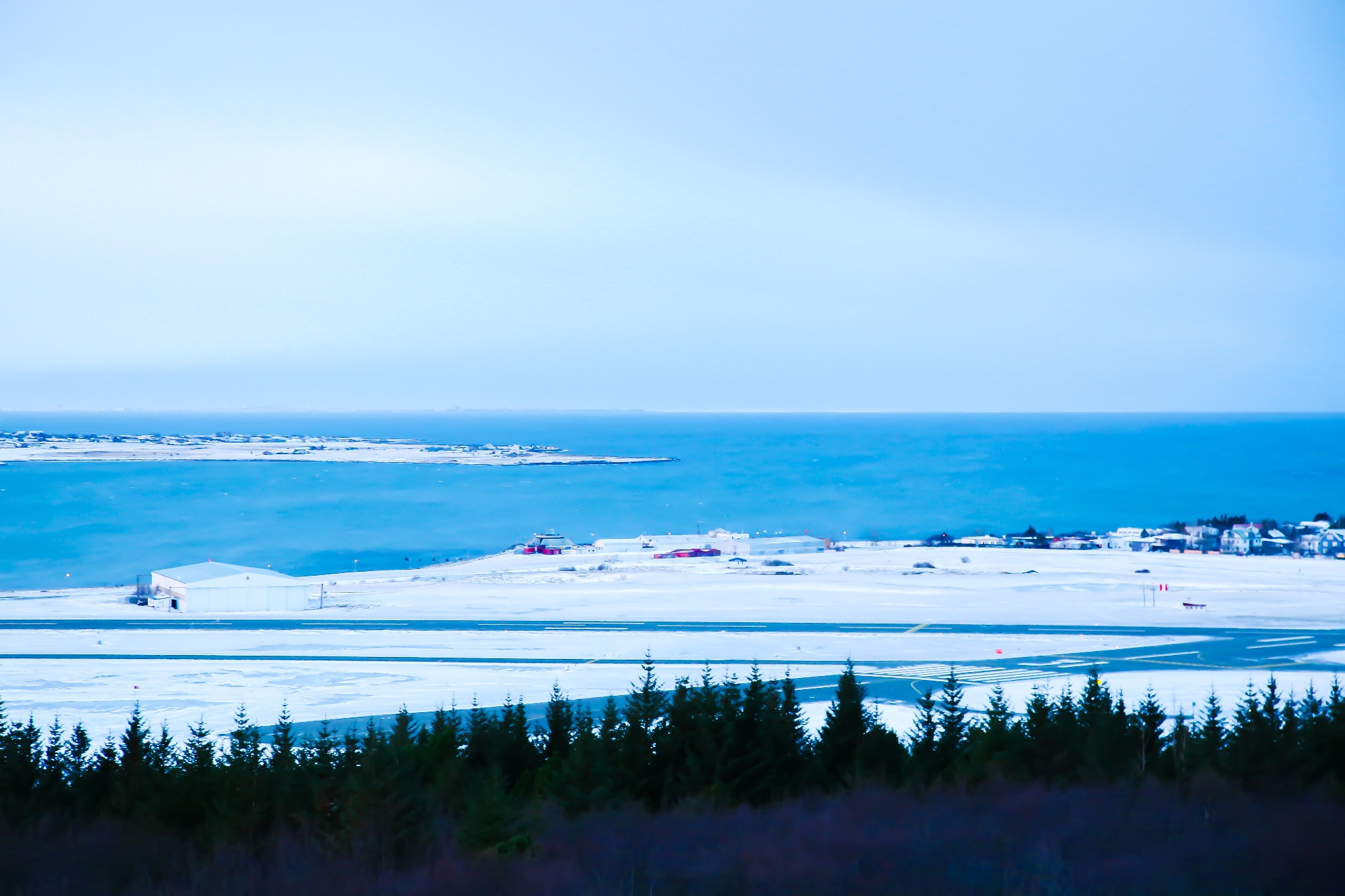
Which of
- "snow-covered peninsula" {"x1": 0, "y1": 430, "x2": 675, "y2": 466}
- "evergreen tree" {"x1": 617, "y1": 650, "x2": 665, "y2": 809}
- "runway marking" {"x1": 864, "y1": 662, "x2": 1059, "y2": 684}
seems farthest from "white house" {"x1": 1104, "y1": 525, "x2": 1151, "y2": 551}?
"snow-covered peninsula" {"x1": 0, "y1": 430, "x2": 675, "y2": 466}

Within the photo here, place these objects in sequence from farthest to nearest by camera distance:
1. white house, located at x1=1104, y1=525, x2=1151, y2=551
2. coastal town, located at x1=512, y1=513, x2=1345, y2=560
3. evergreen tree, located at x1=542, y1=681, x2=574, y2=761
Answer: white house, located at x1=1104, y1=525, x2=1151, y2=551, coastal town, located at x1=512, y1=513, x2=1345, y2=560, evergreen tree, located at x1=542, y1=681, x2=574, y2=761

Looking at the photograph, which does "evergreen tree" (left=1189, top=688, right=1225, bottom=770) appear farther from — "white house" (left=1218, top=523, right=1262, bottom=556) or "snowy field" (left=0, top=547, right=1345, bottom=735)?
"white house" (left=1218, top=523, right=1262, bottom=556)

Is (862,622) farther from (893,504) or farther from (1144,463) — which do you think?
(1144,463)

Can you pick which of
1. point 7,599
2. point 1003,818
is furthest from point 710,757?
point 7,599

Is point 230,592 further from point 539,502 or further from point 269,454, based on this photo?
point 269,454

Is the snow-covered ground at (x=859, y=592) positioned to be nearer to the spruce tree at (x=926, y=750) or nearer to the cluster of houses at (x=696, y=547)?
the cluster of houses at (x=696, y=547)

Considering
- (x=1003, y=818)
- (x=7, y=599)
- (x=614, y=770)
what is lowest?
(x=7, y=599)
